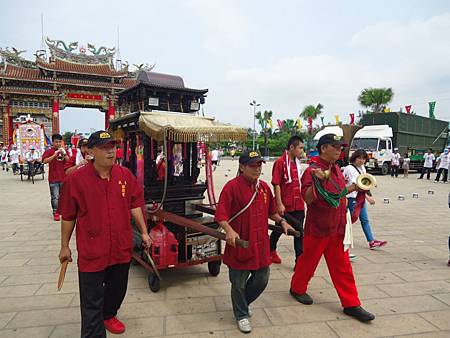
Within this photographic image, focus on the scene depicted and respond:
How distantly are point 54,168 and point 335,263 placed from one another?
20.0ft

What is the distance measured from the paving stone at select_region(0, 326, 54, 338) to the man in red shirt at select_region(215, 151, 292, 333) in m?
1.67

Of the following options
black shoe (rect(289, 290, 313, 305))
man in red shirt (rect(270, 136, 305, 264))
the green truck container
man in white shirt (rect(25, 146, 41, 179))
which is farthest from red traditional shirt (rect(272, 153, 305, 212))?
the green truck container

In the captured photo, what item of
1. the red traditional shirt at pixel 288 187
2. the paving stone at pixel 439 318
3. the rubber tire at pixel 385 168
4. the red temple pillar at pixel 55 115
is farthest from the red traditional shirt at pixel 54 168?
the red temple pillar at pixel 55 115

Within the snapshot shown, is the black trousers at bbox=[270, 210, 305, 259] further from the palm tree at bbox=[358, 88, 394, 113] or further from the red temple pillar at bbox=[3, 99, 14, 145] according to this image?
the palm tree at bbox=[358, 88, 394, 113]

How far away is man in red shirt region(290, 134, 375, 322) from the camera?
2.92 meters

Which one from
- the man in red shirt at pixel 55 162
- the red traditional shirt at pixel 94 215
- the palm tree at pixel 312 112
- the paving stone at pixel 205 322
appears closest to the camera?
the red traditional shirt at pixel 94 215

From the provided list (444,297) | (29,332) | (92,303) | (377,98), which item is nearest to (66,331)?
(29,332)

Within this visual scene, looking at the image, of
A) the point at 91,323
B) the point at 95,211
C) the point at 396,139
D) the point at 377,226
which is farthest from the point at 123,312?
the point at 396,139

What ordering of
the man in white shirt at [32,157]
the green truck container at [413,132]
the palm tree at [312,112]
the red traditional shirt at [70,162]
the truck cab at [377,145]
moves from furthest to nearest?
the palm tree at [312,112]
the green truck container at [413,132]
the truck cab at [377,145]
the man in white shirt at [32,157]
the red traditional shirt at [70,162]

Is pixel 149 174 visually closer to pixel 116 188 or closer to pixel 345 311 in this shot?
pixel 116 188

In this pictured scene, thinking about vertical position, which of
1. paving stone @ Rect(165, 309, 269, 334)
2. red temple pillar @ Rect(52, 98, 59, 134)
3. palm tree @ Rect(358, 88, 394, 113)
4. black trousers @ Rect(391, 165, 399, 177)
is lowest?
paving stone @ Rect(165, 309, 269, 334)

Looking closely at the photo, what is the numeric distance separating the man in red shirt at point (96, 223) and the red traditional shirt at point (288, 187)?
7.27ft

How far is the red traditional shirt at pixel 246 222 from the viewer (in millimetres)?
2680

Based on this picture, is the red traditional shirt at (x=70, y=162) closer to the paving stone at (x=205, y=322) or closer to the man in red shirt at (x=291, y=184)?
the man in red shirt at (x=291, y=184)
